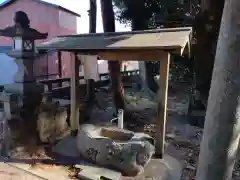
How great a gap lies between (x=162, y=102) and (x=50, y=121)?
2.95 m

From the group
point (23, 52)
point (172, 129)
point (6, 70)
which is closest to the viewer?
point (23, 52)

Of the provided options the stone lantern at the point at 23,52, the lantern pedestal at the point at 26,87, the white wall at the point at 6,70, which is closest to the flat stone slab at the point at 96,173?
the lantern pedestal at the point at 26,87

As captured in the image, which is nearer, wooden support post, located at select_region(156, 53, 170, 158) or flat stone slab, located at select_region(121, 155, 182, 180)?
flat stone slab, located at select_region(121, 155, 182, 180)

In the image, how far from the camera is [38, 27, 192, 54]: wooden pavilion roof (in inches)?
176

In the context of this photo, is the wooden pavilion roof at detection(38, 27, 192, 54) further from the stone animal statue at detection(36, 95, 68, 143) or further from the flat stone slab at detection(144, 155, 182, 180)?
the flat stone slab at detection(144, 155, 182, 180)

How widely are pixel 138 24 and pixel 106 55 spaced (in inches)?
326

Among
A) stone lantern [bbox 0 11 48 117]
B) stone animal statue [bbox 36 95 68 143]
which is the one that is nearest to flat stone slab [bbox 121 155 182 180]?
stone animal statue [bbox 36 95 68 143]

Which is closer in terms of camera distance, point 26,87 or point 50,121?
point 50,121

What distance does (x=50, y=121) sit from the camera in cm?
616

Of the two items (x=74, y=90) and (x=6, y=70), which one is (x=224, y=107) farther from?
(x=6, y=70)

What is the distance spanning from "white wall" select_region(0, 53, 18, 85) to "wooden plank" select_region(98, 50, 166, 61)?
28.3ft

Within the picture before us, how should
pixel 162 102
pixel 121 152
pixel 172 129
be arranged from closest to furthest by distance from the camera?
1. pixel 121 152
2. pixel 162 102
3. pixel 172 129

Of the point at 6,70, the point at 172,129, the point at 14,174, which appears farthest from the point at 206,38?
the point at 6,70

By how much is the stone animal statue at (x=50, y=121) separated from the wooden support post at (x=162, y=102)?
2724 millimetres
